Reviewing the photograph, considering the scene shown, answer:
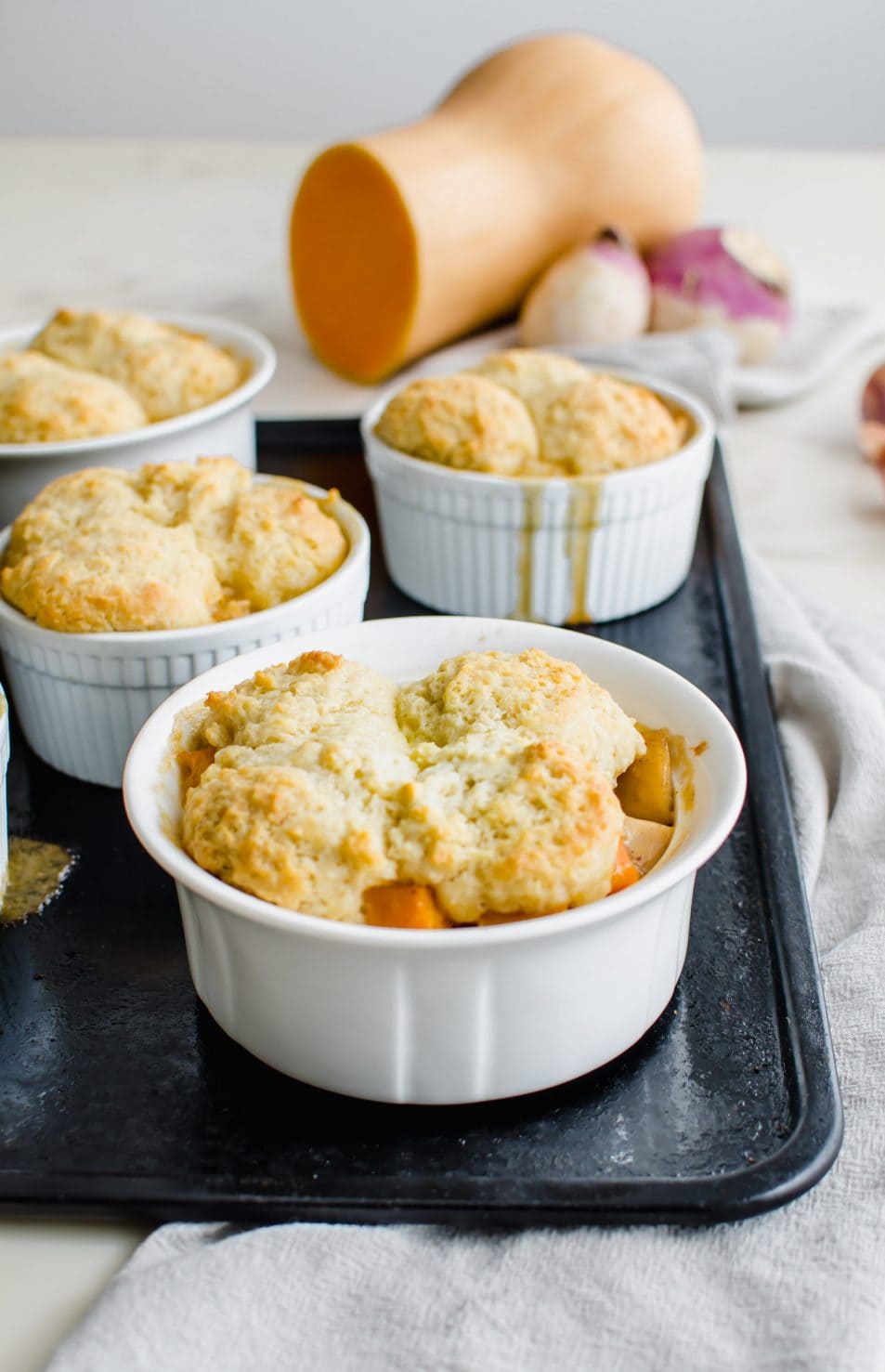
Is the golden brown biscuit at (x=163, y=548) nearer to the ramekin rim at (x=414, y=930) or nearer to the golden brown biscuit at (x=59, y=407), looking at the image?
the golden brown biscuit at (x=59, y=407)

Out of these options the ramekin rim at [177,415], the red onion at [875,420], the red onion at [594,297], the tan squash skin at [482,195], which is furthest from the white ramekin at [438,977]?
the tan squash skin at [482,195]

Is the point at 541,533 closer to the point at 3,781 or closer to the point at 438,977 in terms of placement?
the point at 3,781

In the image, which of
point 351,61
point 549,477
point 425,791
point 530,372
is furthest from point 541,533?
point 351,61

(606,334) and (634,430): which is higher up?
(634,430)

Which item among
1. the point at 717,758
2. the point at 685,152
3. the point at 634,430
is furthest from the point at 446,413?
the point at 685,152

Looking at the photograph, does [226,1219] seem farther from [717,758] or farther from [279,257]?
[279,257]

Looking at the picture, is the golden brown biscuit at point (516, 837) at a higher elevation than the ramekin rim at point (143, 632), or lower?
higher
